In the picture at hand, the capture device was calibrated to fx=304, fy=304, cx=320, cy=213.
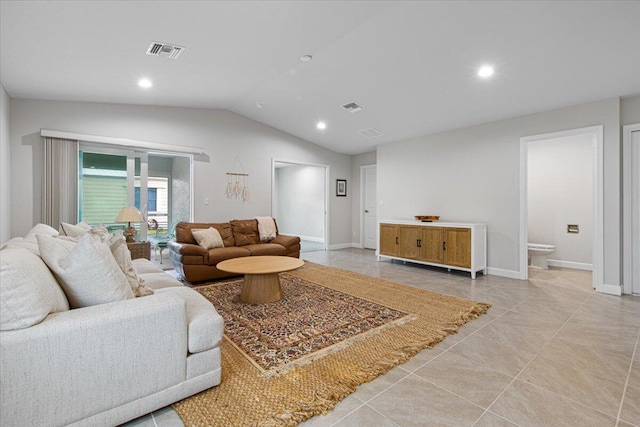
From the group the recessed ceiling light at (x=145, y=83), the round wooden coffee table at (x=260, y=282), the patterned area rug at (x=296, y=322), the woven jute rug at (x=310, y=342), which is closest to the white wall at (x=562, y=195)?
the woven jute rug at (x=310, y=342)

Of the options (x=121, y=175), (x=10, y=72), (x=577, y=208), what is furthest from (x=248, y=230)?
(x=577, y=208)

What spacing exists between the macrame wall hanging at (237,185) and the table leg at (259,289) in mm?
2786

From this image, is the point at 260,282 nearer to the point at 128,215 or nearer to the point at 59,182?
the point at 128,215

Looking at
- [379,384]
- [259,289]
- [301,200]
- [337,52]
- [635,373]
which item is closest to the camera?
[379,384]

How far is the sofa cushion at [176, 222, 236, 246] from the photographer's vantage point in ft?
15.4

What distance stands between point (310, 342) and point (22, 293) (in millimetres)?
1753

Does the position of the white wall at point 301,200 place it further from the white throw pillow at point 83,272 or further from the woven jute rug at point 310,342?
the white throw pillow at point 83,272

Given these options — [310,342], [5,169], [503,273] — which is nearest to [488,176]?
[503,273]

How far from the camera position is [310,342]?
2385 mm

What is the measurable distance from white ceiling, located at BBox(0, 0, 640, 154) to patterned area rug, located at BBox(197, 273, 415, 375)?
2.74 m

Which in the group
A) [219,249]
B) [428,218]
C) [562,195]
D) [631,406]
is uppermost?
[562,195]

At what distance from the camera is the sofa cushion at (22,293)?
1224 mm

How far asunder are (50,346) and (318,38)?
3.33 m

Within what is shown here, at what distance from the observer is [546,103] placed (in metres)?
4.09
